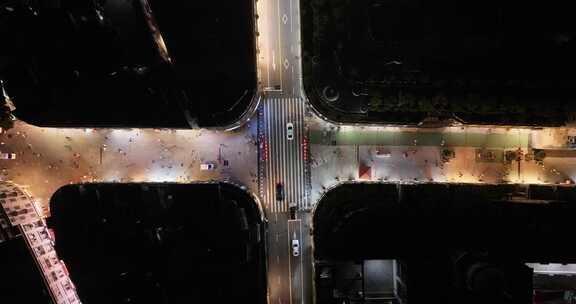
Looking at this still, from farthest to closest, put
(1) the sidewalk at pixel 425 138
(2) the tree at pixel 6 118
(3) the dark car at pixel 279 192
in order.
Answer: (1) the sidewalk at pixel 425 138 → (3) the dark car at pixel 279 192 → (2) the tree at pixel 6 118

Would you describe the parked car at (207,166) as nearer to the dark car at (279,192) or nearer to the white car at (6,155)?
the dark car at (279,192)

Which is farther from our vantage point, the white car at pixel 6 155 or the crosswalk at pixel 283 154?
the crosswalk at pixel 283 154

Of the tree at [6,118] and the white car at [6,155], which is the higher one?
the tree at [6,118]

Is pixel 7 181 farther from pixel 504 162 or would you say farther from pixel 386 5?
pixel 504 162

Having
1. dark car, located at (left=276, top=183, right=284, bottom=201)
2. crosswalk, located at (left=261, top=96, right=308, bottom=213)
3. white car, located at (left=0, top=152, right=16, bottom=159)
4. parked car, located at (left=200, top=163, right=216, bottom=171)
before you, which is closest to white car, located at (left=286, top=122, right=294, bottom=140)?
crosswalk, located at (left=261, top=96, right=308, bottom=213)

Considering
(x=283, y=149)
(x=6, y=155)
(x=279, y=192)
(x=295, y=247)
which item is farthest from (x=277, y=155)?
(x=6, y=155)

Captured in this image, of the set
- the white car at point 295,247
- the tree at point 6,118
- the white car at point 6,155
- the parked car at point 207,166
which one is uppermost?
the tree at point 6,118

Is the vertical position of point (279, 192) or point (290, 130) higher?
point (290, 130)

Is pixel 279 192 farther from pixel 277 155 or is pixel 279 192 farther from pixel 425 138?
pixel 425 138

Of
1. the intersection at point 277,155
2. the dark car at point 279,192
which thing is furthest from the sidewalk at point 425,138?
the dark car at point 279,192

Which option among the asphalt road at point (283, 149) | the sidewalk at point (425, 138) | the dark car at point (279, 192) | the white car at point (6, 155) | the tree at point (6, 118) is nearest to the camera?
the tree at point (6, 118)
